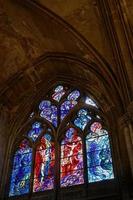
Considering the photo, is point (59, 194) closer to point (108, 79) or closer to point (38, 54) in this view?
point (108, 79)

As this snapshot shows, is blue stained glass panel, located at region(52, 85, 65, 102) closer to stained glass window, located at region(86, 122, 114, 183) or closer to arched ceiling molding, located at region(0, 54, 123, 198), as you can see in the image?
arched ceiling molding, located at region(0, 54, 123, 198)

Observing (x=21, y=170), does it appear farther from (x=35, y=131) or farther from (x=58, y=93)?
(x=58, y=93)

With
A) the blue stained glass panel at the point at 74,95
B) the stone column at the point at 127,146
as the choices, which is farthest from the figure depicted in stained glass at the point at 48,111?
the stone column at the point at 127,146

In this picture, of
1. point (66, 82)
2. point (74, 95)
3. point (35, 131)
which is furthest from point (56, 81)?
point (35, 131)

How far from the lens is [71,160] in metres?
8.88

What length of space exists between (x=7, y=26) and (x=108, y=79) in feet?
10.7

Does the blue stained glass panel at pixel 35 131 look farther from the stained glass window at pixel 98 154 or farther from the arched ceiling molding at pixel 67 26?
the arched ceiling molding at pixel 67 26

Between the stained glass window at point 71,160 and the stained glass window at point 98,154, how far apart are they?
8.7 inches

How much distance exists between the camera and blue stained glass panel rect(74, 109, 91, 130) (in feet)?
31.4

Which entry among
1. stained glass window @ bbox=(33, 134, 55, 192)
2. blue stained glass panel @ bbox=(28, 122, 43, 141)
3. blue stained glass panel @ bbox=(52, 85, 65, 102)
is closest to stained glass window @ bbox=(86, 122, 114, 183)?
stained glass window @ bbox=(33, 134, 55, 192)

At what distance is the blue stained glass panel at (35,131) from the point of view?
9930mm

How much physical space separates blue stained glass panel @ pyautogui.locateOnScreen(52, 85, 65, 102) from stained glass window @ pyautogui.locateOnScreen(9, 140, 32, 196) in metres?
1.56

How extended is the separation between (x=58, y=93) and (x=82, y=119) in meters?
1.40

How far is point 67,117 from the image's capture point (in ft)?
32.5
